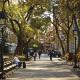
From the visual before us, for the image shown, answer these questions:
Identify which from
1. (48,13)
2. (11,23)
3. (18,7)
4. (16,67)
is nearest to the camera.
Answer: (16,67)

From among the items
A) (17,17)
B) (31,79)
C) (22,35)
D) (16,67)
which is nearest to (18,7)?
(17,17)

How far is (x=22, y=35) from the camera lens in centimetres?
6725

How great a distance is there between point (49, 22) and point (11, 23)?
16.1 meters

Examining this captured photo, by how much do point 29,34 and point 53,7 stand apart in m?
6.51

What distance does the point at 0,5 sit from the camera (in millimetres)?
55719

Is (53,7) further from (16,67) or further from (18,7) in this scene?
(16,67)

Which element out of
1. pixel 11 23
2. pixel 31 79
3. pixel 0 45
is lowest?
pixel 31 79

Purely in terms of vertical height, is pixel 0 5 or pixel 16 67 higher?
pixel 0 5

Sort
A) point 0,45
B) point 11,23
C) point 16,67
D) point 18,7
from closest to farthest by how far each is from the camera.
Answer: point 0,45 → point 16,67 → point 18,7 → point 11,23

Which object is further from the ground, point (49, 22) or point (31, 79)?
point (49, 22)

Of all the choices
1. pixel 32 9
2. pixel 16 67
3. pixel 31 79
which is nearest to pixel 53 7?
pixel 32 9

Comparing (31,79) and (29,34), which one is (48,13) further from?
(31,79)

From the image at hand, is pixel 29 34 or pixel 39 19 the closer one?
pixel 29 34

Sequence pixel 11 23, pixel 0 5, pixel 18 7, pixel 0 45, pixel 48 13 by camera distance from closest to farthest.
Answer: pixel 0 45 → pixel 0 5 → pixel 18 7 → pixel 11 23 → pixel 48 13
